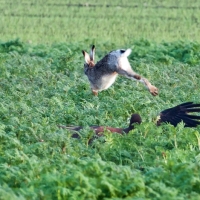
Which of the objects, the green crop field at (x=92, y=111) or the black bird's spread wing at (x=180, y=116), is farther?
the black bird's spread wing at (x=180, y=116)

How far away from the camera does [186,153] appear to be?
7258mm

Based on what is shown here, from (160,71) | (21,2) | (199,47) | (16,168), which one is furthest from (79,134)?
(21,2)

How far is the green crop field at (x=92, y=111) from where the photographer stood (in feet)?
18.7

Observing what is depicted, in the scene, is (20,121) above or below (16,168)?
above

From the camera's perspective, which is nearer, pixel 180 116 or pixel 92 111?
pixel 180 116

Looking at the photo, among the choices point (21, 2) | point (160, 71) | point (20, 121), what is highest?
point (21, 2)

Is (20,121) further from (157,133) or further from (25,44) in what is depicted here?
(25,44)

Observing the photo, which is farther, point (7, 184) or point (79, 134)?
point (79, 134)

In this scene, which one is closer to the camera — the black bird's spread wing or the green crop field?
the green crop field

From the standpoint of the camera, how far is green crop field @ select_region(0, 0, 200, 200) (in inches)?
225

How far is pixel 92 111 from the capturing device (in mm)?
10156

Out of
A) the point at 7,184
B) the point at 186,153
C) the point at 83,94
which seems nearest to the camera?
the point at 7,184

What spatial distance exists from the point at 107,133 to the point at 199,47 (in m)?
9.77

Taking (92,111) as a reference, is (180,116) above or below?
below
